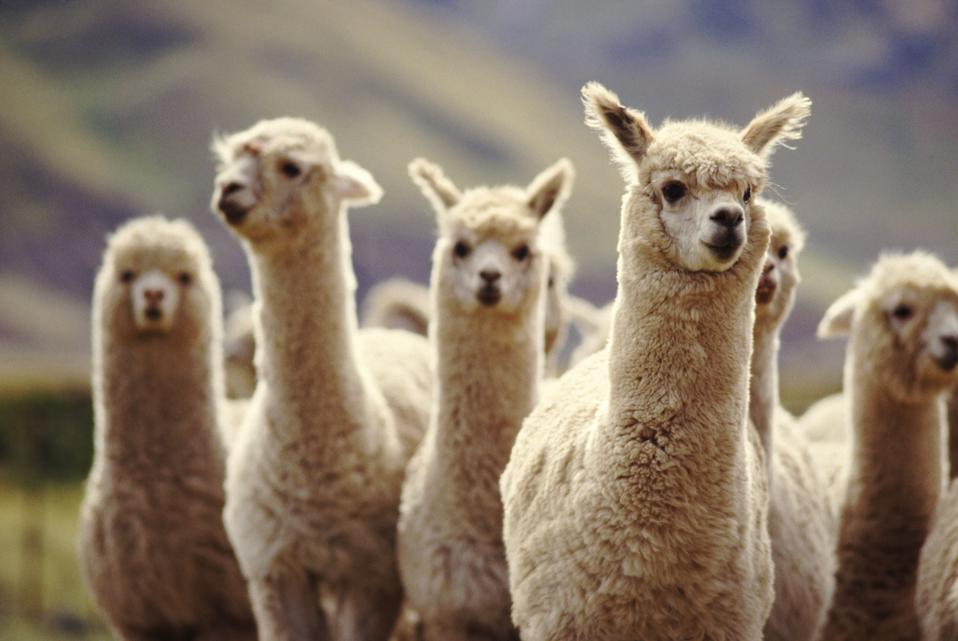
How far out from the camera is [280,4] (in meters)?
50.2

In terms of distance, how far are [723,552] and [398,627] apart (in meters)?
2.81

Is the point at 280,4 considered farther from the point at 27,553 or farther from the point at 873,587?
the point at 873,587

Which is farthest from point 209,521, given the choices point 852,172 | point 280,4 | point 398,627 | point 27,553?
point 280,4

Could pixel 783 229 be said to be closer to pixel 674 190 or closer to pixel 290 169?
pixel 674 190

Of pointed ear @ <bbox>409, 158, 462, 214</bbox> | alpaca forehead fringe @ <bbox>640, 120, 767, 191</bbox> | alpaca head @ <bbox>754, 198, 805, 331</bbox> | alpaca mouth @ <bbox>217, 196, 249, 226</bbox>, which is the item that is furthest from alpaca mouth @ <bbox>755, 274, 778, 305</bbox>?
alpaca mouth @ <bbox>217, 196, 249, 226</bbox>

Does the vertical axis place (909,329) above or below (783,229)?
below

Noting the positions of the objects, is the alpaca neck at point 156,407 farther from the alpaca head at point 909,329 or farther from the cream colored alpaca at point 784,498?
the alpaca head at point 909,329

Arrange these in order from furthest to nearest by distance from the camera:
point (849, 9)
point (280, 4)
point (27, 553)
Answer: point (280, 4)
point (849, 9)
point (27, 553)

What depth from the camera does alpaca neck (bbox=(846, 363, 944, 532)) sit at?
487 centimetres

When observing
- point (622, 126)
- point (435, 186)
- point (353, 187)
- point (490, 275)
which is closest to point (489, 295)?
point (490, 275)

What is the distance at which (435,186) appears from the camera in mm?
5059

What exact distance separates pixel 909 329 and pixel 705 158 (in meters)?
2.27

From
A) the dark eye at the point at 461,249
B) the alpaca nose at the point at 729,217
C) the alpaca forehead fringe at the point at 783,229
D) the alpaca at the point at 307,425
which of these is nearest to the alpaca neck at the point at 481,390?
the dark eye at the point at 461,249

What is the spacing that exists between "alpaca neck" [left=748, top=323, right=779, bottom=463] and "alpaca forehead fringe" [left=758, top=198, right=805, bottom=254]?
13.6 inches
